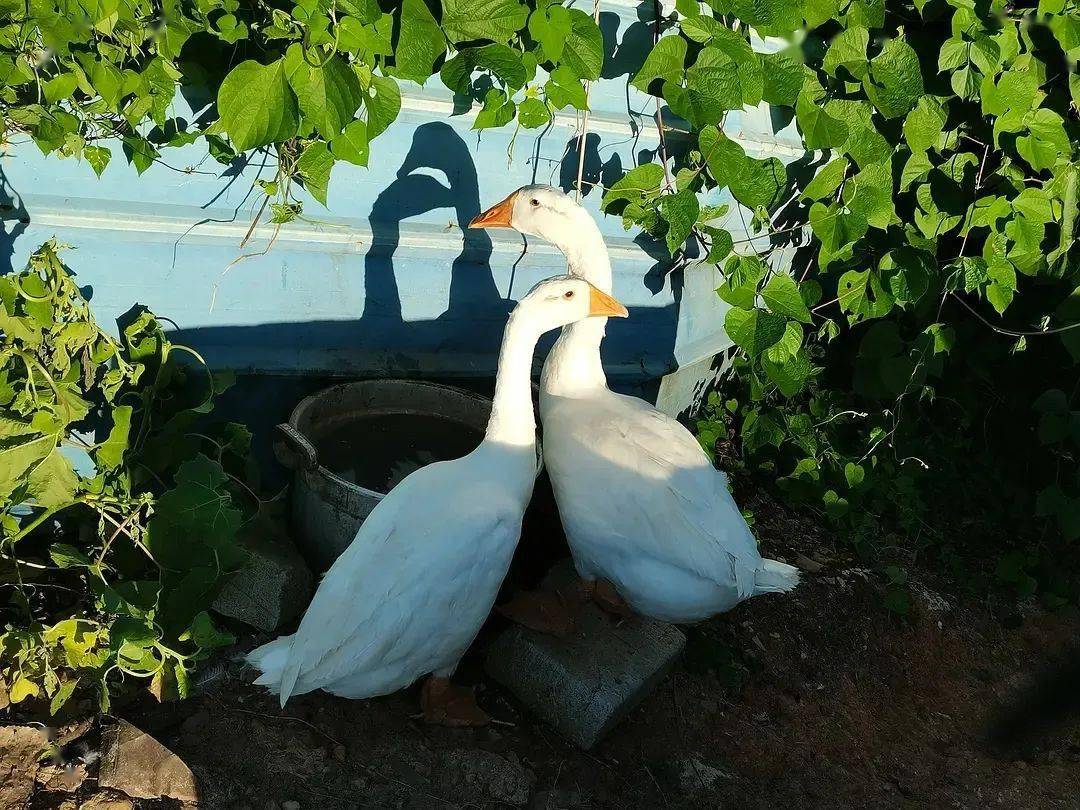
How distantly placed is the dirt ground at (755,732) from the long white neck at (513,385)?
27.2 inches

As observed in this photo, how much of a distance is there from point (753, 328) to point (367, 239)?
Answer: 4.37 ft

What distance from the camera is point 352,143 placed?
102 inches

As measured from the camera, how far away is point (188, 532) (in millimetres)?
2516

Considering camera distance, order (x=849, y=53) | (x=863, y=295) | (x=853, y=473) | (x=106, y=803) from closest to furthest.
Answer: (x=106, y=803), (x=849, y=53), (x=863, y=295), (x=853, y=473)

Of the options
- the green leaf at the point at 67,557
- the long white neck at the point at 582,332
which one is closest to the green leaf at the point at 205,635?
the green leaf at the point at 67,557

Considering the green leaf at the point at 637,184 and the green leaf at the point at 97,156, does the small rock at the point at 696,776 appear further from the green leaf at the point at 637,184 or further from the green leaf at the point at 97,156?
the green leaf at the point at 97,156

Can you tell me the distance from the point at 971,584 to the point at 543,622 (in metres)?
1.95

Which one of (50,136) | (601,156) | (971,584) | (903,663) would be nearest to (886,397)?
(971,584)

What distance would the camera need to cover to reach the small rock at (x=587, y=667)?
105 inches

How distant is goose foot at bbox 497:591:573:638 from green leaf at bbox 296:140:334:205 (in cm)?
133

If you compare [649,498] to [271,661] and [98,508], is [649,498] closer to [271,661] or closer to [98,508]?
[271,661]

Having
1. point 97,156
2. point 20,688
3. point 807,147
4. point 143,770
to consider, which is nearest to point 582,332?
point 807,147

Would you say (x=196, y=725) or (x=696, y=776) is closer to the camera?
(x=196, y=725)

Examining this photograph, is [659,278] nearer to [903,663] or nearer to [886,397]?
[886,397]
